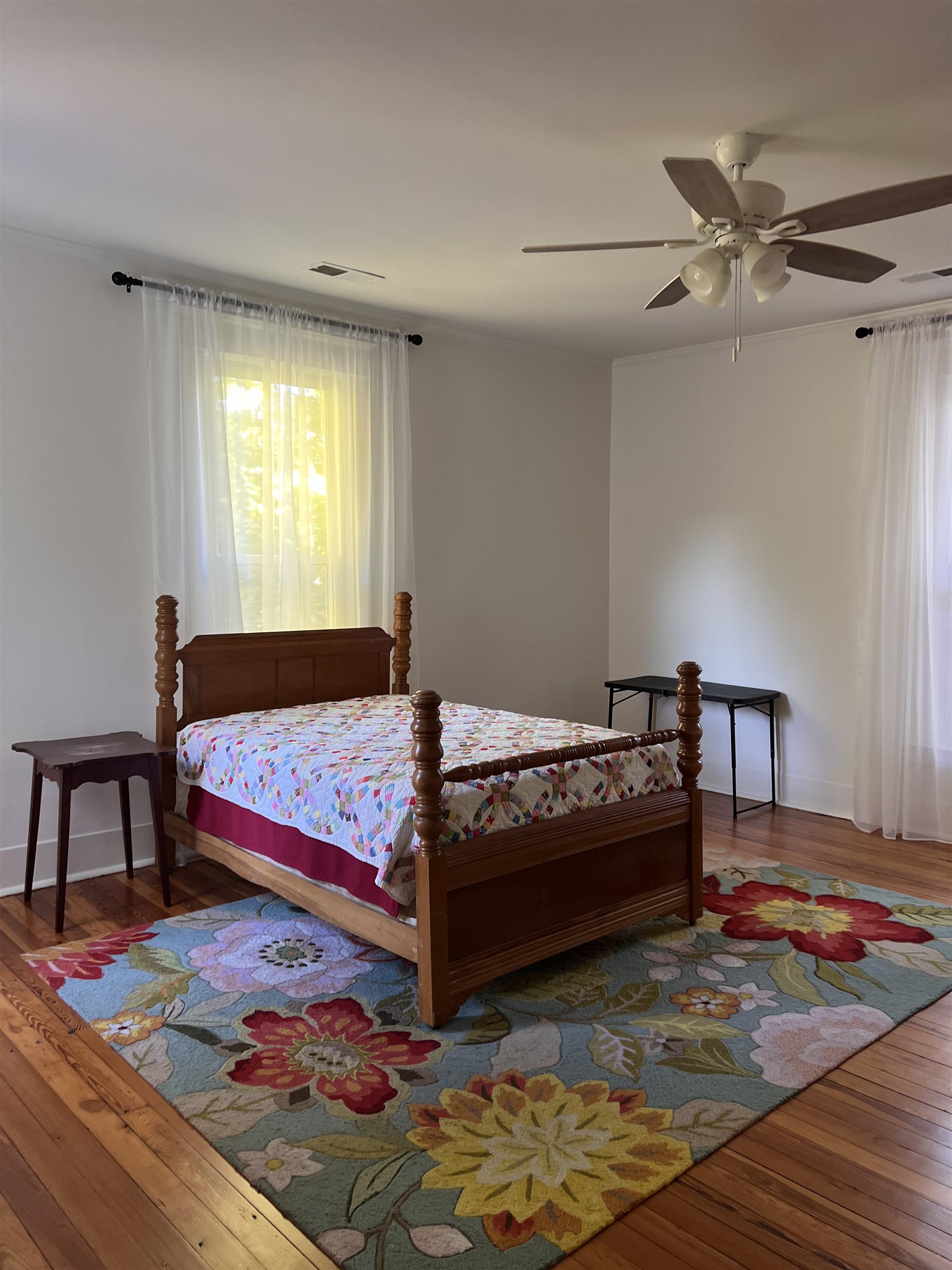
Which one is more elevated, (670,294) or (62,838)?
(670,294)

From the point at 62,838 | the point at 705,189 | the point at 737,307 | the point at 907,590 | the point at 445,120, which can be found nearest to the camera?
the point at 705,189

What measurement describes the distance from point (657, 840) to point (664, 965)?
0.43 m

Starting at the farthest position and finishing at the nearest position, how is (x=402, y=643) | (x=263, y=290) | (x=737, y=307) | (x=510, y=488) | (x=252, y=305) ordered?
(x=510, y=488) < (x=402, y=643) < (x=263, y=290) < (x=252, y=305) < (x=737, y=307)

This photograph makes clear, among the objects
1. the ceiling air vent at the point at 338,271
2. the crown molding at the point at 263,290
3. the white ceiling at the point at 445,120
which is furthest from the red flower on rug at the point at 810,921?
the crown molding at the point at 263,290

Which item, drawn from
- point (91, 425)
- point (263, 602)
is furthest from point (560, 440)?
point (91, 425)

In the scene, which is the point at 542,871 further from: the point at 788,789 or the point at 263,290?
the point at 263,290

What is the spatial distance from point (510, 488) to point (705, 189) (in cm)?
322

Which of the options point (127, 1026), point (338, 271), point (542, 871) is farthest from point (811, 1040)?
point (338, 271)

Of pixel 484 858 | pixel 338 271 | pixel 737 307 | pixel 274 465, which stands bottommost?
pixel 484 858

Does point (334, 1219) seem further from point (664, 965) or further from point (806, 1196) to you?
point (664, 965)

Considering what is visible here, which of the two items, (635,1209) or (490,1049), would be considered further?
(490,1049)

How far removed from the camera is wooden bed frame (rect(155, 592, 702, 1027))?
2.67 meters

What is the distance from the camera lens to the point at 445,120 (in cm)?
271

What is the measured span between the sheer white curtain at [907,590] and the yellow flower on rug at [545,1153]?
115 inches
